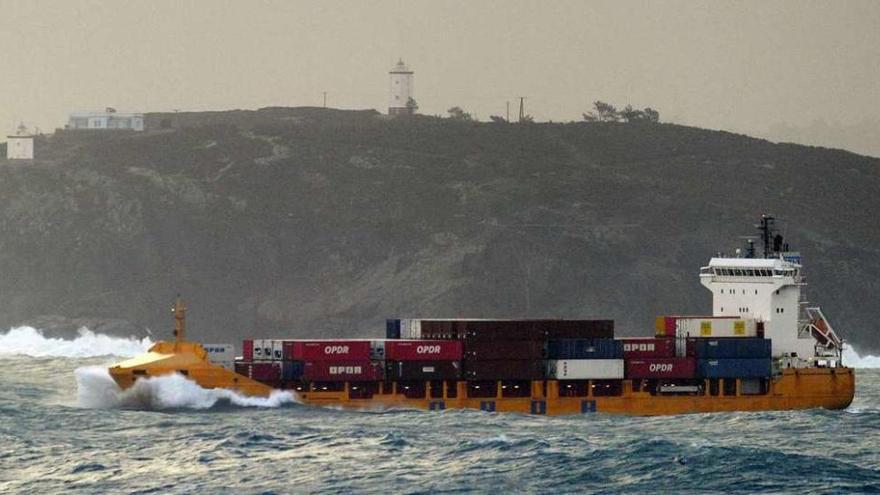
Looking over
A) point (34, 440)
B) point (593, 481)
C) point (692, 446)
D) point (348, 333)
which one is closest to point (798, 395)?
point (692, 446)

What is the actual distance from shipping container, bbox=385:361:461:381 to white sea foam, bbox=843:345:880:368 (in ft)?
214

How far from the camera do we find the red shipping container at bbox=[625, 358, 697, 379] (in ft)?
304

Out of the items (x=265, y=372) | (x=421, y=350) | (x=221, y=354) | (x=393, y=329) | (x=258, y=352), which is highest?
(x=393, y=329)

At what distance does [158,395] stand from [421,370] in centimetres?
1209

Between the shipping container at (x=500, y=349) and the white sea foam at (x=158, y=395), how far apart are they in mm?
8595

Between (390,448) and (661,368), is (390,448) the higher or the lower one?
the lower one

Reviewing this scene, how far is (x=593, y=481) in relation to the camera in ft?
215

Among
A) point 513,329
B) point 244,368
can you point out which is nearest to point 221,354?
→ point 244,368

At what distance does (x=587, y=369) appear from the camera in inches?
3629

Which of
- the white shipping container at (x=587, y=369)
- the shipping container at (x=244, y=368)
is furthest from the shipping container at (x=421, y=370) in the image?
the shipping container at (x=244, y=368)

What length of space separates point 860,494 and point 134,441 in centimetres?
2785

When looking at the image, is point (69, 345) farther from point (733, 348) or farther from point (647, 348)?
point (733, 348)

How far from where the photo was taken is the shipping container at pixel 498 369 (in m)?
90.9

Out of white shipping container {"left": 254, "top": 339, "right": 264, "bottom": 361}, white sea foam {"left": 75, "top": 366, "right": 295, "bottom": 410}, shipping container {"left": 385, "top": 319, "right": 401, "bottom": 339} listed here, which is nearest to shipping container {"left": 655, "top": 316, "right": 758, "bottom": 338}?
shipping container {"left": 385, "top": 319, "right": 401, "bottom": 339}
